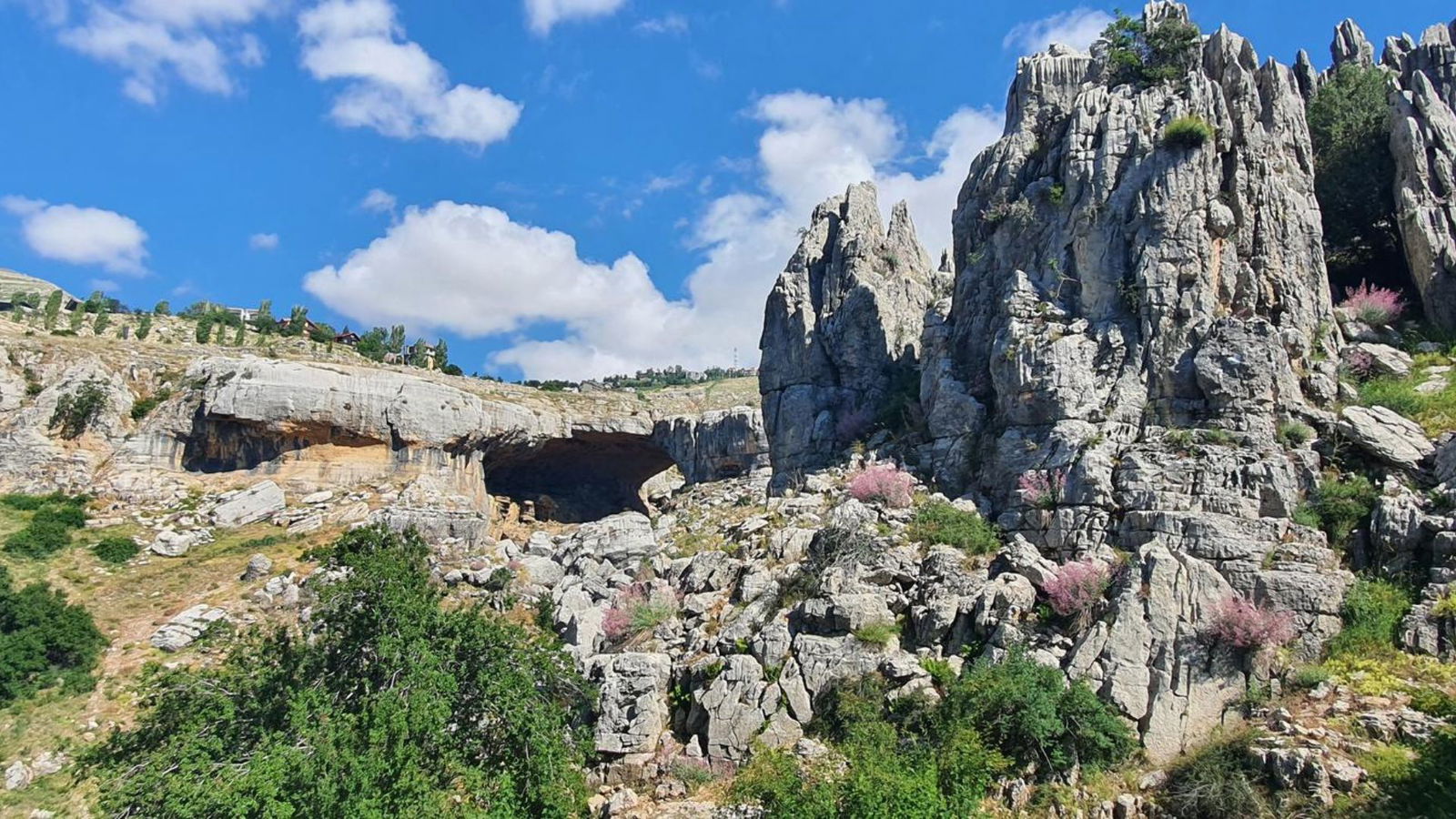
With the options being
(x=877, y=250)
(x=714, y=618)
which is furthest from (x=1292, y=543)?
(x=877, y=250)

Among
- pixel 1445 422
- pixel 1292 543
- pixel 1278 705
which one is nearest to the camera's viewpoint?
pixel 1278 705

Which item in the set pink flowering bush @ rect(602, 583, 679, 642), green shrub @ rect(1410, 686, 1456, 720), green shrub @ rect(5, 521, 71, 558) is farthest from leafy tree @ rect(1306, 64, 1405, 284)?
green shrub @ rect(5, 521, 71, 558)

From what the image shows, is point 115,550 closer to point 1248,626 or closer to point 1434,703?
point 1248,626

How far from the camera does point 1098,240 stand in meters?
24.1

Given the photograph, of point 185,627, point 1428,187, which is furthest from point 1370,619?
point 185,627

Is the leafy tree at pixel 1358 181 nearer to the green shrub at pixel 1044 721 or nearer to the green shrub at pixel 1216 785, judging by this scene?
the green shrub at pixel 1216 785

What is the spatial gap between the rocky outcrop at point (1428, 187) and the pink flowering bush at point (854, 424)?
1768cm

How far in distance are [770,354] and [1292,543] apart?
24.6 m

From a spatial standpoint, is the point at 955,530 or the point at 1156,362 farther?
the point at 1156,362

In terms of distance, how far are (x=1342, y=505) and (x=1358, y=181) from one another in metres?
17.4

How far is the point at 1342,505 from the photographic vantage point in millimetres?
17688

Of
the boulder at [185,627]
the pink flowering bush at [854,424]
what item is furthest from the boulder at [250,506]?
the pink flowering bush at [854,424]

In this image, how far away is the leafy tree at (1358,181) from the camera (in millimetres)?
27922

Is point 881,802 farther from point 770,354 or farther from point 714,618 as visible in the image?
point 770,354
